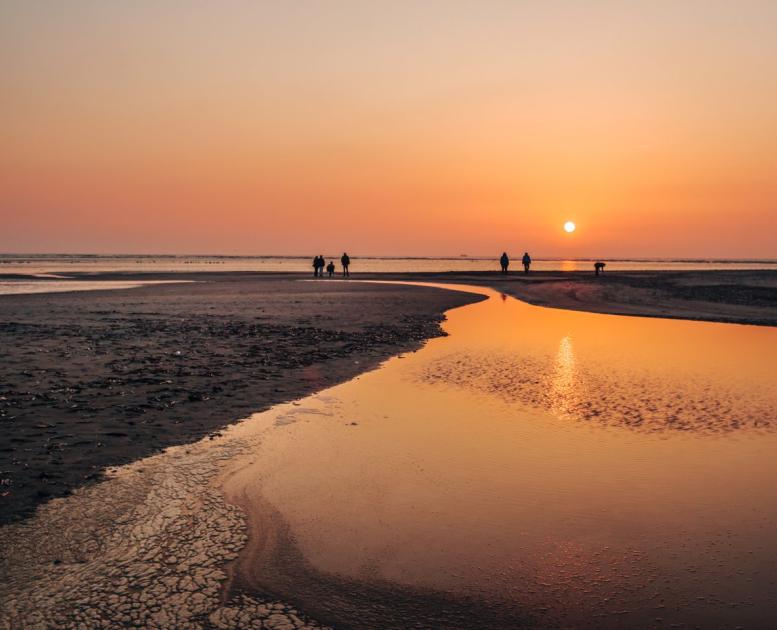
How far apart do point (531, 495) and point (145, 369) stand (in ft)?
36.0

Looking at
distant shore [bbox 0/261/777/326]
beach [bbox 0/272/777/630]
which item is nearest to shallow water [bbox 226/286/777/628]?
beach [bbox 0/272/777/630]

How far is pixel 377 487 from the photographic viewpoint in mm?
8312

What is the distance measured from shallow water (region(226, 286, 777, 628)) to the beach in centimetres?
4

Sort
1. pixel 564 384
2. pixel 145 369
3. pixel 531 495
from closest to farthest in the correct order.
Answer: pixel 531 495
pixel 564 384
pixel 145 369

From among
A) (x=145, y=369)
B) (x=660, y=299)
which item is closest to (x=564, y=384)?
(x=145, y=369)

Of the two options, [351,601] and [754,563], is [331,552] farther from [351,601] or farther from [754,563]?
[754,563]

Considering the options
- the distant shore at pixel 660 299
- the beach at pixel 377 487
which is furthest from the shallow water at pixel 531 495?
the distant shore at pixel 660 299

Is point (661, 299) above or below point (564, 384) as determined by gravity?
above

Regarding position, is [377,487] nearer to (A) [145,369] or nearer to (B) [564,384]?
(B) [564,384]

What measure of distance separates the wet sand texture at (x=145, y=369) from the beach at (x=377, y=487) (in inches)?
3.3

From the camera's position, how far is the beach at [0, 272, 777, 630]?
5516 mm

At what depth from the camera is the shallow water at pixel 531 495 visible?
18.6ft

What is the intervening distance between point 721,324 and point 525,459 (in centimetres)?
2304

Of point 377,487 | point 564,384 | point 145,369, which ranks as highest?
point 145,369
